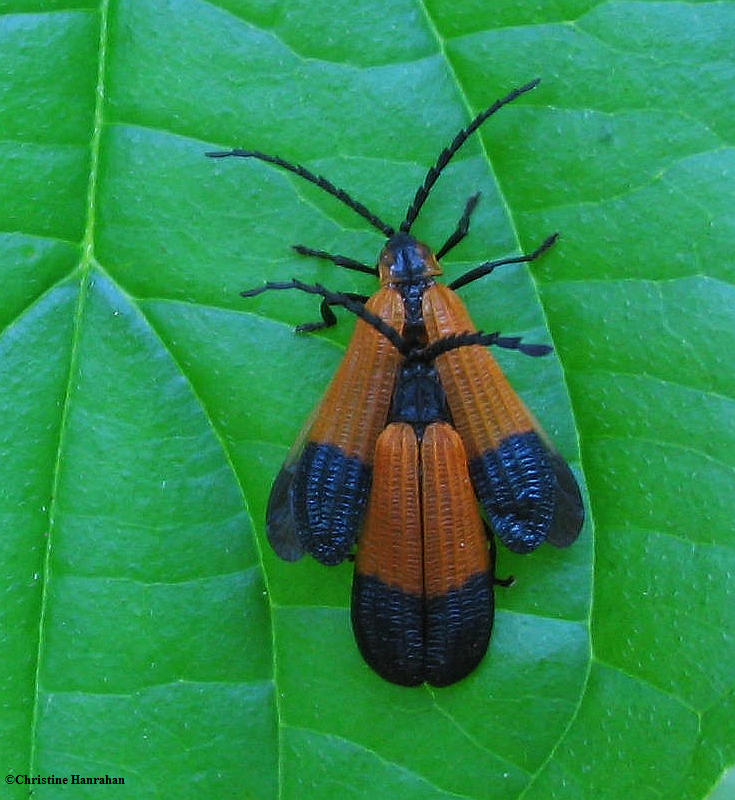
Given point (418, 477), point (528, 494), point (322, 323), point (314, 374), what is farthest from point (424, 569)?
point (322, 323)

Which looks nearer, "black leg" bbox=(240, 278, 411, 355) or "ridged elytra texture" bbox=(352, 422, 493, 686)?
"black leg" bbox=(240, 278, 411, 355)

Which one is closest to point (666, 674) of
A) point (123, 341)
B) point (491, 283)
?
point (491, 283)

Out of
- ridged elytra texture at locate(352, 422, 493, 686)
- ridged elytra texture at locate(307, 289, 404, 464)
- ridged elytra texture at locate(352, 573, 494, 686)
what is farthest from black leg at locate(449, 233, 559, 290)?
ridged elytra texture at locate(352, 573, 494, 686)

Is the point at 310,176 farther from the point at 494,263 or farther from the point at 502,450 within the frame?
the point at 502,450

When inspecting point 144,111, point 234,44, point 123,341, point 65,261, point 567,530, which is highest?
point 234,44

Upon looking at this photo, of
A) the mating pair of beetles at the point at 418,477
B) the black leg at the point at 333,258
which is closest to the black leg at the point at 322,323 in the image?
the mating pair of beetles at the point at 418,477

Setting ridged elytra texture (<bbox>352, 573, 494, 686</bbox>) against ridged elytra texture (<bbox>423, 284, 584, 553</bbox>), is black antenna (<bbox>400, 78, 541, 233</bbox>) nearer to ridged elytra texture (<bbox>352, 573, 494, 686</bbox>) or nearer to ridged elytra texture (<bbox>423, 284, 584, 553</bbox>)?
ridged elytra texture (<bbox>423, 284, 584, 553</bbox>)

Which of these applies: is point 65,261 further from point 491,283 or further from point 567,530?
point 567,530
